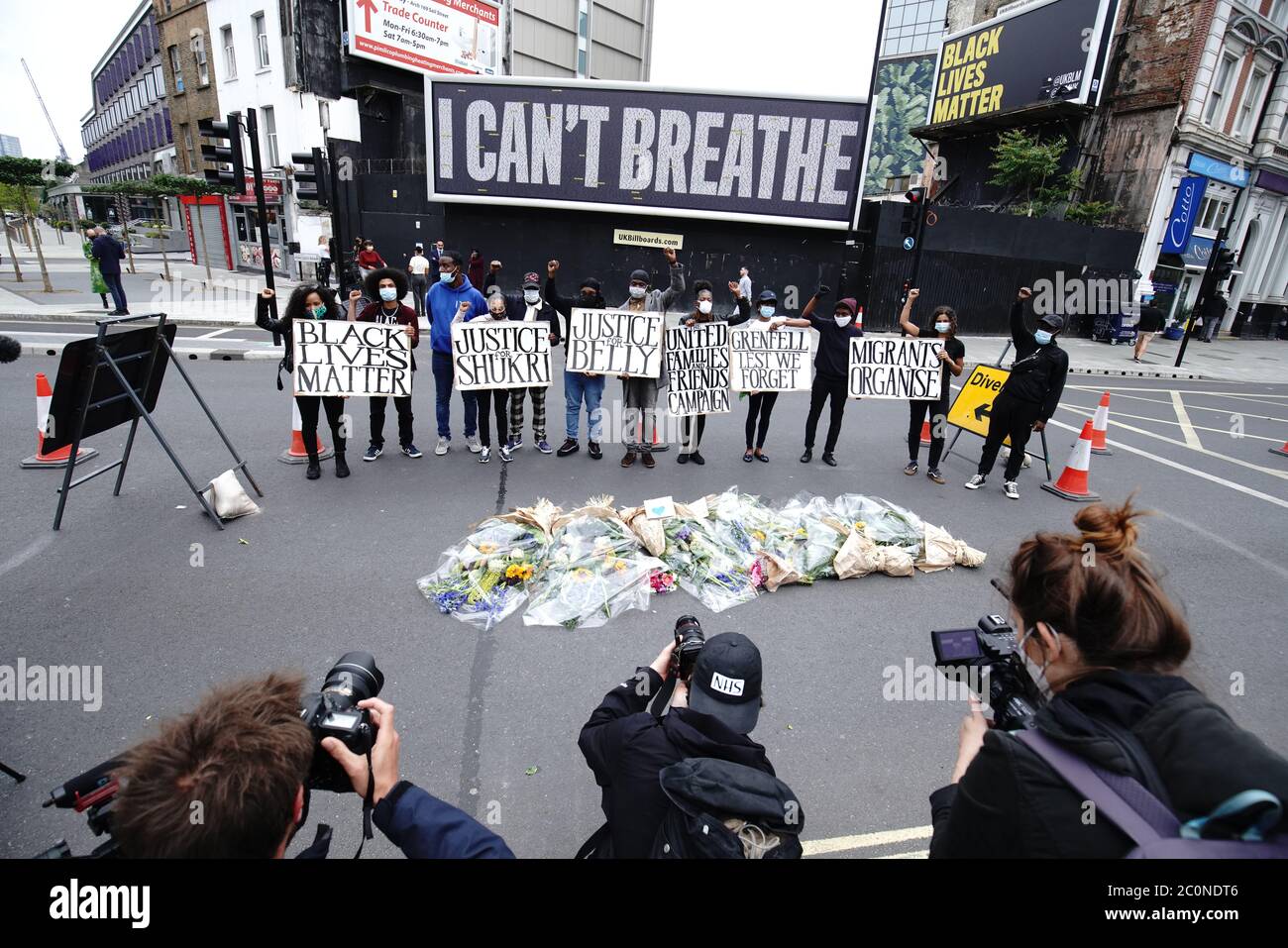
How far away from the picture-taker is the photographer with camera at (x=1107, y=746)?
1075 mm

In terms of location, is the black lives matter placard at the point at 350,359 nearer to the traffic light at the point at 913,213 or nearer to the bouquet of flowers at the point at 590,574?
the bouquet of flowers at the point at 590,574

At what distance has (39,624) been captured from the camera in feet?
13.0

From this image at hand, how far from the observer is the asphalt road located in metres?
3.05

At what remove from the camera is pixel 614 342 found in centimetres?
716

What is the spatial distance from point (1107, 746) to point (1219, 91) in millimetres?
31010

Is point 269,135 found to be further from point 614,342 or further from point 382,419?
point 614,342

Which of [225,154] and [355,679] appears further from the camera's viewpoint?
[225,154]

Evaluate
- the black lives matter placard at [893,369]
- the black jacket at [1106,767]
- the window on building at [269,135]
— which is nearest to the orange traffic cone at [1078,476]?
the black lives matter placard at [893,369]

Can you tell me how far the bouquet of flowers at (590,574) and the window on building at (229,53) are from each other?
103ft

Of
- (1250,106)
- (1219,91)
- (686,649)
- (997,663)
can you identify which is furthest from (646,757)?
(1250,106)
